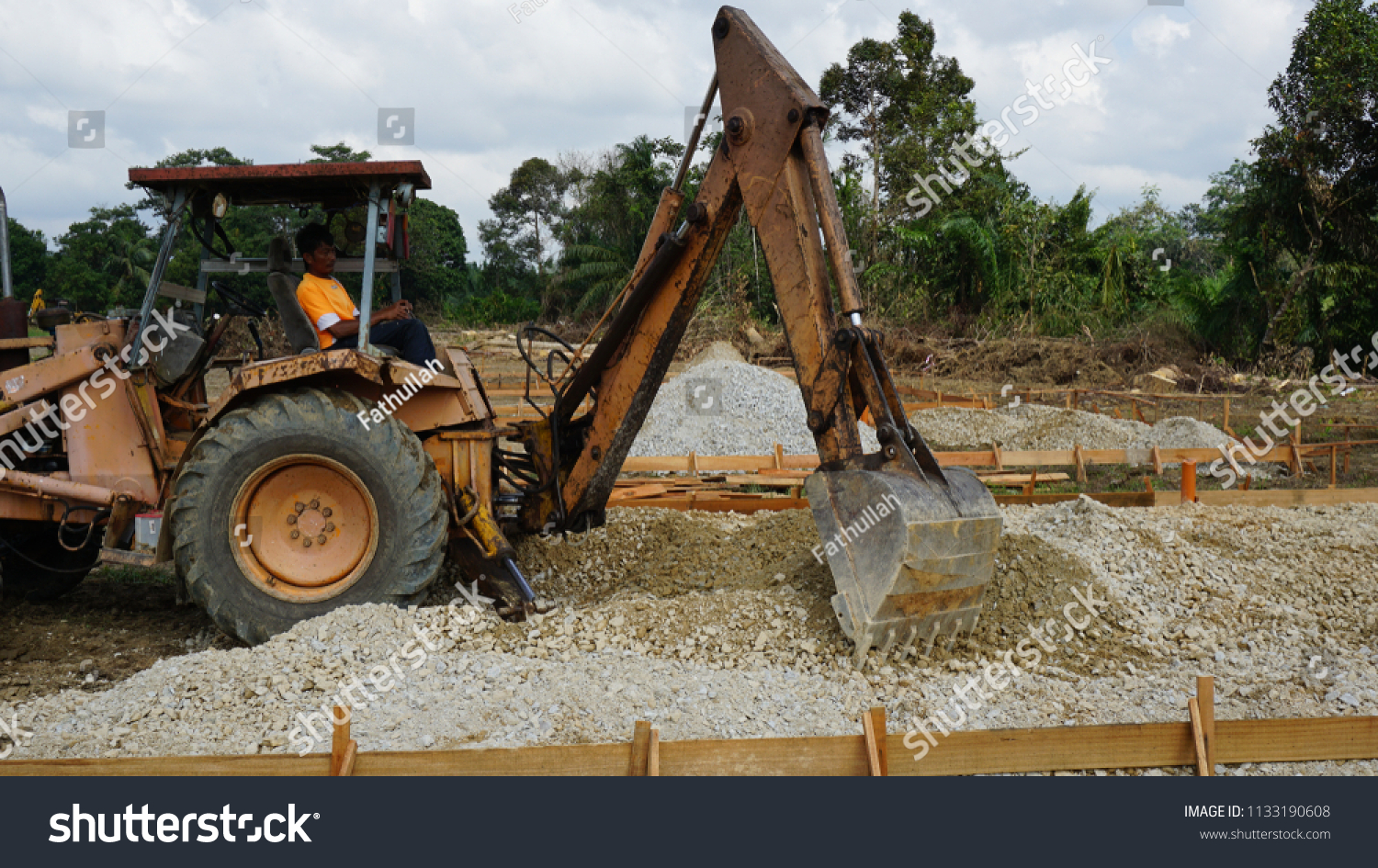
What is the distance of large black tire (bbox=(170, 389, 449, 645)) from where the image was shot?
461cm

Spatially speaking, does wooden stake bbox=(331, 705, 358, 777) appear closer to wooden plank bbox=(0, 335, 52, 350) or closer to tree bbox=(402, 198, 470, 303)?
wooden plank bbox=(0, 335, 52, 350)

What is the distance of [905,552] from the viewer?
12.9ft

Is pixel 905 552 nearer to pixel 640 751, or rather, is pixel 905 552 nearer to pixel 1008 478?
pixel 640 751

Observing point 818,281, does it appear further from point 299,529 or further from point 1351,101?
point 1351,101

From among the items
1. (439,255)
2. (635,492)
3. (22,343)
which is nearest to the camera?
(22,343)

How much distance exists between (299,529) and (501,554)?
3.20 ft

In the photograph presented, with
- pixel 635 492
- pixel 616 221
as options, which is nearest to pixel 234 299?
pixel 635 492

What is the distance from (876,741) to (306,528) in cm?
308

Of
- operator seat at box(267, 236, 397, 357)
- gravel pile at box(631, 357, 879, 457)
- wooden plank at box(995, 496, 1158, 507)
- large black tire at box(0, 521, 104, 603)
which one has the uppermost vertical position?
operator seat at box(267, 236, 397, 357)

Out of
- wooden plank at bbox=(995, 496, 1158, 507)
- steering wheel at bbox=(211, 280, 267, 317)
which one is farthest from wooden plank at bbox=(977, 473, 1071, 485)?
steering wheel at bbox=(211, 280, 267, 317)

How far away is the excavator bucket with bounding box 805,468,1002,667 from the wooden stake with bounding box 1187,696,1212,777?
1104mm
